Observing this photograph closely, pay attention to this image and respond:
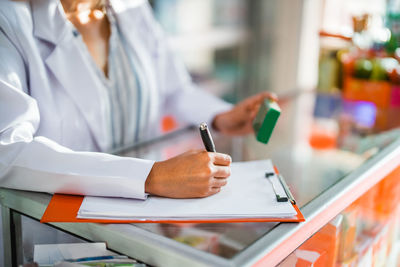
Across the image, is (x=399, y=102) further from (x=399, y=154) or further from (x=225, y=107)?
(x=225, y=107)

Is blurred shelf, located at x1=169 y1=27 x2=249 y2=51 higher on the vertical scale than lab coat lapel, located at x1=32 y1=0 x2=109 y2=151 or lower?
lower

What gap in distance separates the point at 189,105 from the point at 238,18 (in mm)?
2661

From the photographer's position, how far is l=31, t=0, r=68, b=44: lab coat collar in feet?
3.76

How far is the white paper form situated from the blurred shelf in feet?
8.98

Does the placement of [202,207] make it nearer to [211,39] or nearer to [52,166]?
[52,166]

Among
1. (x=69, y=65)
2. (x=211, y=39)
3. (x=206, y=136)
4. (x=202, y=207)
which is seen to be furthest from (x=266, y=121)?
(x=211, y=39)

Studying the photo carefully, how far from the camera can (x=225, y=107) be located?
167cm

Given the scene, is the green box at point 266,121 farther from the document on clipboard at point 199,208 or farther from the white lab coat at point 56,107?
the white lab coat at point 56,107

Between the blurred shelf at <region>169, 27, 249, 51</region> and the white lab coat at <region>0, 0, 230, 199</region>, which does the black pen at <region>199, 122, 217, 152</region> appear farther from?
the blurred shelf at <region>169, 27, 249, 51</region>

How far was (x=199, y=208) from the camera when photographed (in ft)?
2.88

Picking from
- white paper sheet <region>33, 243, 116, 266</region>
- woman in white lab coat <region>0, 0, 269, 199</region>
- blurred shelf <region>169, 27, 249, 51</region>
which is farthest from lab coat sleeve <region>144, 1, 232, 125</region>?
blurred shelf <region>169, 27, 249, 51</region>

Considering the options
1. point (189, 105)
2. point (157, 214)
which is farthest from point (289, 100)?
point (157, 214)

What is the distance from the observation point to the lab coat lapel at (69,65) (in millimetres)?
1161

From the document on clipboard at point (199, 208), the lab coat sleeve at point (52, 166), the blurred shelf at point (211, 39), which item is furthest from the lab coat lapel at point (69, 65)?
the blurred shelf at point (211, 39)
